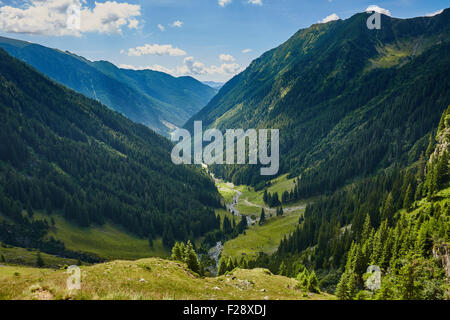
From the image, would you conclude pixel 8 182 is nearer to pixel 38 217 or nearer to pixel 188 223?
pixel 38 217

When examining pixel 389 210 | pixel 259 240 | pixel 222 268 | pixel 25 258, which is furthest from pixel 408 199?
pixel 25 258

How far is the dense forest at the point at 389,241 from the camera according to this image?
42769mm

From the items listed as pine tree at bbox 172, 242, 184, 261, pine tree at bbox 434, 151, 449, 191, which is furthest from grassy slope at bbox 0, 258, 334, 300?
pine tree at bbox 434, 151, 449, 191

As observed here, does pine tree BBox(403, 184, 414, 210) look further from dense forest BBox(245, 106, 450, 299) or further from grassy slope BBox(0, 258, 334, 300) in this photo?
grassy slope BBox(0, 258, 334, 300)

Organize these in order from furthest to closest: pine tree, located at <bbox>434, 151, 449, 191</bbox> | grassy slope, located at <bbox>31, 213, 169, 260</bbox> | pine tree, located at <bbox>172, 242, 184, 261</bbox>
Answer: grassy slope, located at <bbox>31, 213, 169, 260</bbox> → pine tree, located at <bbox>434, 151, 449, 191</bbox> → pine tree, located at <bbox>172, 242, 184, 261</bbox>

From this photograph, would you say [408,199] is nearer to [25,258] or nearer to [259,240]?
[259,240]

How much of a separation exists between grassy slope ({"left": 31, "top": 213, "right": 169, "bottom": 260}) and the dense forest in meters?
76.4

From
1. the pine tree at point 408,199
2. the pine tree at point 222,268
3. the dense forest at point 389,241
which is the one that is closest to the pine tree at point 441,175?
the dense forest at point 389,241

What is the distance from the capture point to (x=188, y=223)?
648 ft

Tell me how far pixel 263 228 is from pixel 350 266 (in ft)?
375

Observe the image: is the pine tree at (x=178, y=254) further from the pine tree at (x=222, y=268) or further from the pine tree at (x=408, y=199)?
the pine tree at (x=408, y=199)

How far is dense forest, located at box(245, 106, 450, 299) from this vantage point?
42769 millimetres

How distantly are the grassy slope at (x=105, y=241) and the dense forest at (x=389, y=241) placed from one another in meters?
76.4
